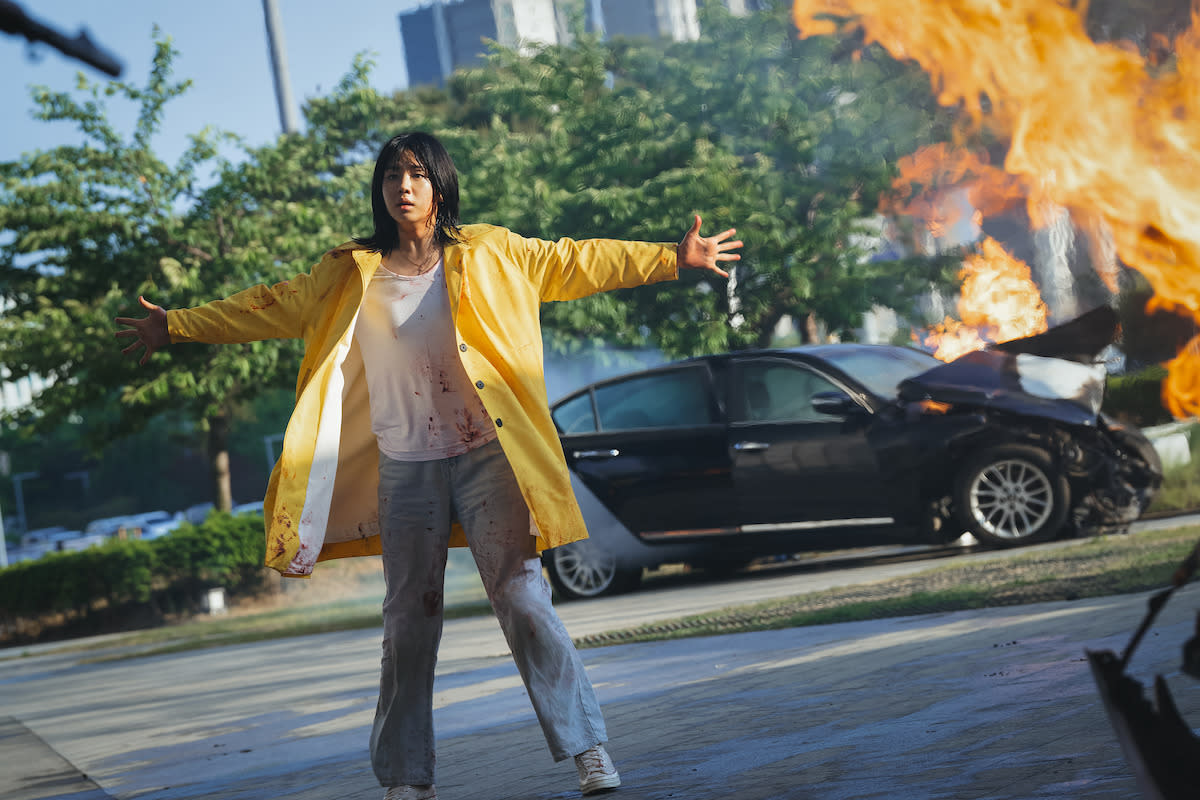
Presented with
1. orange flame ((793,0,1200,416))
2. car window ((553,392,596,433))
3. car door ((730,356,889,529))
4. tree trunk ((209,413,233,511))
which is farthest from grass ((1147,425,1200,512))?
tree trunk ((209,413,233,511))

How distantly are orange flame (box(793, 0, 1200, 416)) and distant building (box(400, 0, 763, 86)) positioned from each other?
99.5 m

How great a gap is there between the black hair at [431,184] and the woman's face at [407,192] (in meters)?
0.01

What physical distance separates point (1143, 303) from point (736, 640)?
9.35 meters

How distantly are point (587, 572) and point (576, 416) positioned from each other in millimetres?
1244

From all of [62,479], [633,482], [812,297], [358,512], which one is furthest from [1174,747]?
[62,479]

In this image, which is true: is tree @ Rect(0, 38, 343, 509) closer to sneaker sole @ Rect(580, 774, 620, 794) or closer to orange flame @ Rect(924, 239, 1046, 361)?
orange flame @ Rect(924, 239, 1046, 361)

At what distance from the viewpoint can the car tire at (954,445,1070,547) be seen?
30.5ft

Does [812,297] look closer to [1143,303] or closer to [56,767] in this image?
[1143,303]

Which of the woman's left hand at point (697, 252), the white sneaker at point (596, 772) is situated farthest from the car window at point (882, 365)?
the white sneaker at point (596, 772)

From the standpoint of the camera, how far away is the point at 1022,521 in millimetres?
9438

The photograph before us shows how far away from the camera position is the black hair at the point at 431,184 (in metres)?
4.25

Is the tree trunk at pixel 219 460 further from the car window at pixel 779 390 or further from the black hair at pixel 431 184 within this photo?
the black hair at pixel 431 184

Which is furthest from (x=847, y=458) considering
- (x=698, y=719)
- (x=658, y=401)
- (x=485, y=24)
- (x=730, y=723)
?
(x=485, y=24)

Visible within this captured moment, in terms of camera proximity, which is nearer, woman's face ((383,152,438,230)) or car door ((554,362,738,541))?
woman's face ((383,152,438,230))
